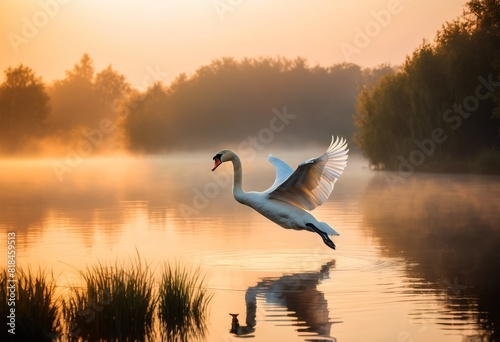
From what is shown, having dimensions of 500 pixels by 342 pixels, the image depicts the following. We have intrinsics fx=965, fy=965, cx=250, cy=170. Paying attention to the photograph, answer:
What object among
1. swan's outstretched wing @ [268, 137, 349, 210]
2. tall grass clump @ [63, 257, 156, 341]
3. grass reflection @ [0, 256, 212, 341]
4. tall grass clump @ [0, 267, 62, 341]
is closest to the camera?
tall grass clump @ [0, 267, 62, 341]

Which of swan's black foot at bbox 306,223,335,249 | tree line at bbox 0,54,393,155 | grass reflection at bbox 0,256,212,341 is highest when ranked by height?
tree line at bbox 0,54,393,155

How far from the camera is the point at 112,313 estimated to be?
9.70 meters

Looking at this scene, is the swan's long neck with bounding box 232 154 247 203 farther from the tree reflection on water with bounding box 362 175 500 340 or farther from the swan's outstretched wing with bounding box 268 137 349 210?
the tree reflection on water with bounding box 362 175 500 340

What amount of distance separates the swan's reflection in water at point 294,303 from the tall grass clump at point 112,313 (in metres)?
1.02

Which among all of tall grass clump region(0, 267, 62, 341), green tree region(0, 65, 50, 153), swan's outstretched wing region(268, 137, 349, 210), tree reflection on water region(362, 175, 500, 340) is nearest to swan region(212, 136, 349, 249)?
swan's outstretched wing region(268, 137, 349, 210)

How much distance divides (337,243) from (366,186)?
21519mm

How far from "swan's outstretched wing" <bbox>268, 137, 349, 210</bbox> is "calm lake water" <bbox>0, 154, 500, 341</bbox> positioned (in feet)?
3.51

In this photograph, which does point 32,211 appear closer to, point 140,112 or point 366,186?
point 366,186

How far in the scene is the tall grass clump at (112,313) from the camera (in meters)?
9.56

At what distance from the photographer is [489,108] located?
47531 millimetres

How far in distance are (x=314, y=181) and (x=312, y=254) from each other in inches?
104

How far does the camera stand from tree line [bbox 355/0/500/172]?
46.4 metres


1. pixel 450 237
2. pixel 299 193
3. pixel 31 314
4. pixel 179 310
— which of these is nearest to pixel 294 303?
pixel 179 310

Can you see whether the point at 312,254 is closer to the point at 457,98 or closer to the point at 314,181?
the point at 314,181
